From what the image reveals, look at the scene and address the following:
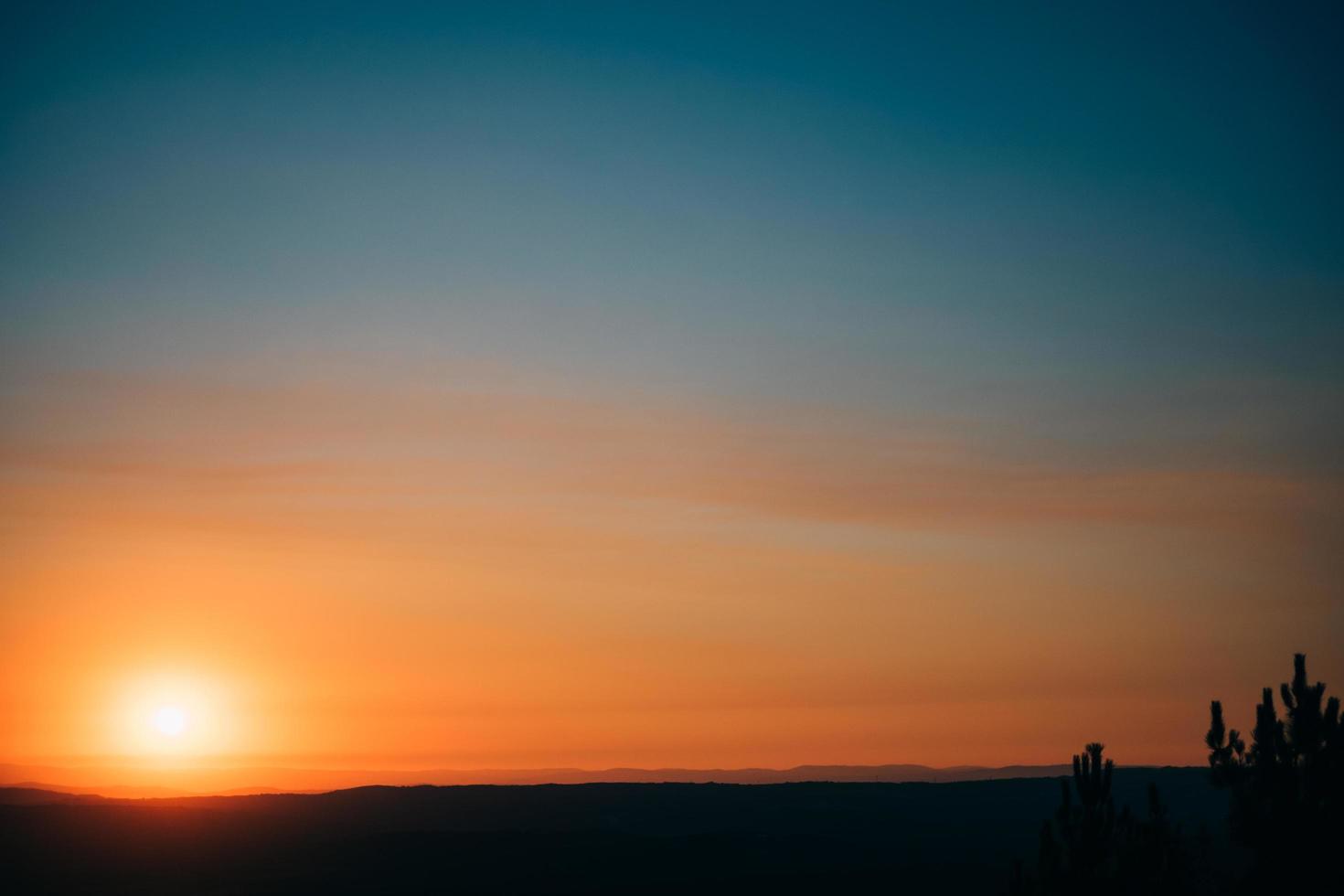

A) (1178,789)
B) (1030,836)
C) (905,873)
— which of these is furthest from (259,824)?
(1178,789)

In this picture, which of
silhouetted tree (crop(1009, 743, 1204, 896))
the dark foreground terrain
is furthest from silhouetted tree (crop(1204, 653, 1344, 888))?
the dark foreground terrain

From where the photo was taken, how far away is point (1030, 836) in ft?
423

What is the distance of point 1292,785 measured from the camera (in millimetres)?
28266

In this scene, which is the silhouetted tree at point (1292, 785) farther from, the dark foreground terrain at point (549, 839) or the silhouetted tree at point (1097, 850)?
the dark foreground terrain at point (549, 839)

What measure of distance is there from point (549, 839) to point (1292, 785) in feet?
282

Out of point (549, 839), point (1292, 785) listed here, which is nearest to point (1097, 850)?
point (1292, 785)

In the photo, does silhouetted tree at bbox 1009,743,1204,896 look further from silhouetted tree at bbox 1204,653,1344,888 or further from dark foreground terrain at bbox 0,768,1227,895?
dark foreground terrain at bbox 0,768,1227,895

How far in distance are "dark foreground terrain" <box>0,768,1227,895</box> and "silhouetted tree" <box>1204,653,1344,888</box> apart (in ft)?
196

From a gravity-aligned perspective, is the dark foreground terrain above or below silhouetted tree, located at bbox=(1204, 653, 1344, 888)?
below

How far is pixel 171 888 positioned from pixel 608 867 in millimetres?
31307

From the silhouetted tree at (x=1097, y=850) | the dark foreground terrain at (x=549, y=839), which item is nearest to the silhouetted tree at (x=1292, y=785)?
the silhouetted tree at (x=1097, y=850)

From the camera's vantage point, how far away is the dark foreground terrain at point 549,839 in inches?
3568

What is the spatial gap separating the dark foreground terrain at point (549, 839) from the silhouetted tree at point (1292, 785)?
59643 millimetres

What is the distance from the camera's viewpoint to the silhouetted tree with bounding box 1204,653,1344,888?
27.7 m
